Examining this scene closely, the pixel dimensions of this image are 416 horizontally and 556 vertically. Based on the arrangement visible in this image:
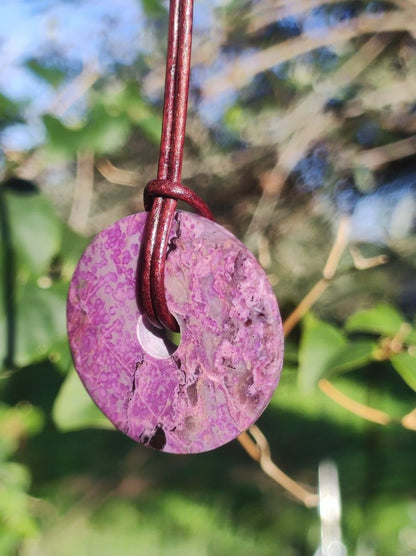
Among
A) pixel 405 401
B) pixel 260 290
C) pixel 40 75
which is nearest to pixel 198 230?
pixel 260 290

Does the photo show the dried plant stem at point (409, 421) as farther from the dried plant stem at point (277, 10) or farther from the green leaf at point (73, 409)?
the dried plant stem at point (277, 10)

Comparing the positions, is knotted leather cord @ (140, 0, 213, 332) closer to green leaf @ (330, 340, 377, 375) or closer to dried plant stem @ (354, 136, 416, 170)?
green leaf @ (330, 340, 377, 375)

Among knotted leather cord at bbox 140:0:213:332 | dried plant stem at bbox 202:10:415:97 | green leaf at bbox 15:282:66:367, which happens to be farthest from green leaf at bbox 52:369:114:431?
dried plant stem at bbox 202:10:415:97

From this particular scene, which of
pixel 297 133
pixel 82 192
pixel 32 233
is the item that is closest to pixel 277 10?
pixel 297 133

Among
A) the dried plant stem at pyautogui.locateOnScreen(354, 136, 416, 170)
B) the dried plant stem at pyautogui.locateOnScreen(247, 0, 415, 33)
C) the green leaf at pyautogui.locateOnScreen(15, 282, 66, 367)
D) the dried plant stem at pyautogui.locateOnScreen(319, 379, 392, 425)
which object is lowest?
the dried plant stem at pyautogui.locateOnScreen(319, 379, 392, 425)

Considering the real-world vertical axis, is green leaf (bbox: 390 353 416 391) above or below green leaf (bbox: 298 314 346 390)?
above

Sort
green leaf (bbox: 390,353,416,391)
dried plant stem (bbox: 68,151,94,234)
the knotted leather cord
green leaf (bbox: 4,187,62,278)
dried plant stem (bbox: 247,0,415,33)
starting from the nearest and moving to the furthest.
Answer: the knotted leather cord
green leaf (bbox: 390,353,416,391)
green leaf (bbox: 4,187,62,278)
dried plant stem (bbox: 68,151,94,234)
dried plant stem (bbox: 247,0,415,33)

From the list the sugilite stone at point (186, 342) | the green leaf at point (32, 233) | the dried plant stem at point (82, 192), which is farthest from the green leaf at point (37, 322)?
the sugilite stone at point (186, 342)

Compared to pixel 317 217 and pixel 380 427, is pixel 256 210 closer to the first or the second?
pixel 317 217
